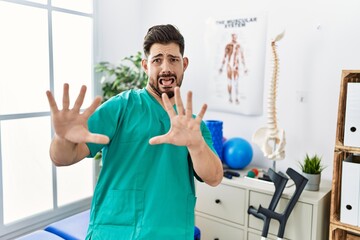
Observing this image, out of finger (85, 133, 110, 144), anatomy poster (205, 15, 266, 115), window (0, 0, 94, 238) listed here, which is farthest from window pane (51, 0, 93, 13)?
finger (85, 133, 110, 144)

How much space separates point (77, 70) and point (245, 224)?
167 centimetres

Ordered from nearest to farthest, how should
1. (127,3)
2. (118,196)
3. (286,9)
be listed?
(118,196)
(286,9)
(127,3)

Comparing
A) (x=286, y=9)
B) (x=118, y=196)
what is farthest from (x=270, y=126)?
(x=118, y=196)

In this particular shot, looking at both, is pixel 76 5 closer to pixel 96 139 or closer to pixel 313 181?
pixel 96 139

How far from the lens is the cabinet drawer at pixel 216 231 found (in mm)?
1908

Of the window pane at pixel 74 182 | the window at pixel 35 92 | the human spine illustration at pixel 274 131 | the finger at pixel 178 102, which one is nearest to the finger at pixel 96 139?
the finger at pixel 178 102

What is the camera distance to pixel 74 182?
2.59m

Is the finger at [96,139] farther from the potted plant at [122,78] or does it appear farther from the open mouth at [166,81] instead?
the potted plant at [122,78]

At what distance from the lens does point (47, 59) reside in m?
2.29

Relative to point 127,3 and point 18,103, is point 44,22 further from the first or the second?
point 127,3

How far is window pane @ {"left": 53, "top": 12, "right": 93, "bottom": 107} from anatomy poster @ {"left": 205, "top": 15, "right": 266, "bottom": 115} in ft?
3.16

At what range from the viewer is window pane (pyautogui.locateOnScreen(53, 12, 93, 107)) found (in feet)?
7.72

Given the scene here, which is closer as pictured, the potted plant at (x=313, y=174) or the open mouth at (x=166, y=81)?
the open mouth at (x=166, y=81)

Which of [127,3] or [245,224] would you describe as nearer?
[245,224]
